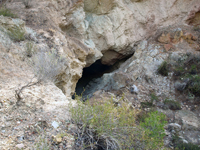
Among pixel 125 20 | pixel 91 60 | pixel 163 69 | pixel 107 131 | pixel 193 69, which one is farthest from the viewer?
pixel 125 20

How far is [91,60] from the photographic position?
637cm

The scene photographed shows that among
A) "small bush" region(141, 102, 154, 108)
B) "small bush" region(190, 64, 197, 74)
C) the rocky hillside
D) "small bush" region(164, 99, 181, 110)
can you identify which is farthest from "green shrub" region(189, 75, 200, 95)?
"small bush" region(141, 102, 154, 108)

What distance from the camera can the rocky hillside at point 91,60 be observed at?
209 centimetres

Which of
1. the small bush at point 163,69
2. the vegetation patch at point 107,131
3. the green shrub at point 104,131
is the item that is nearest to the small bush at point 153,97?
the small bush at point 163,69

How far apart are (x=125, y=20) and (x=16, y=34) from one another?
4848mm

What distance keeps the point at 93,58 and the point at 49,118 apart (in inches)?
177

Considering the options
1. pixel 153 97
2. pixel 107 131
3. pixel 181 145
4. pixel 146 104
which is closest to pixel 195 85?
pixel 153 97

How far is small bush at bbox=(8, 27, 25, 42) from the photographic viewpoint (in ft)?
10.7

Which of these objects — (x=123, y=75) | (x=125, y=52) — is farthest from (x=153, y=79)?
(x=125, y=52)

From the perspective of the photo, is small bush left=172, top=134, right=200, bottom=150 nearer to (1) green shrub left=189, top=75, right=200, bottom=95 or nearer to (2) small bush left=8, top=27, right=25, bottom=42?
(1) green shrub left=189, top=75, right=200, bottom=95

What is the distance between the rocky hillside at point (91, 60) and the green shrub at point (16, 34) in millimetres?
20

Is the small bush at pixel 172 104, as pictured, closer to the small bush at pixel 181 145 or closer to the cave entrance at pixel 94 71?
the small bush at pixel 181 145

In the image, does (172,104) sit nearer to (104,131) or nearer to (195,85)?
(195,85)

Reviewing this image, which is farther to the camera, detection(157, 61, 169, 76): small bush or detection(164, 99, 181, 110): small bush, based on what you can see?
detection(157, 61, 169, 76): small bush
